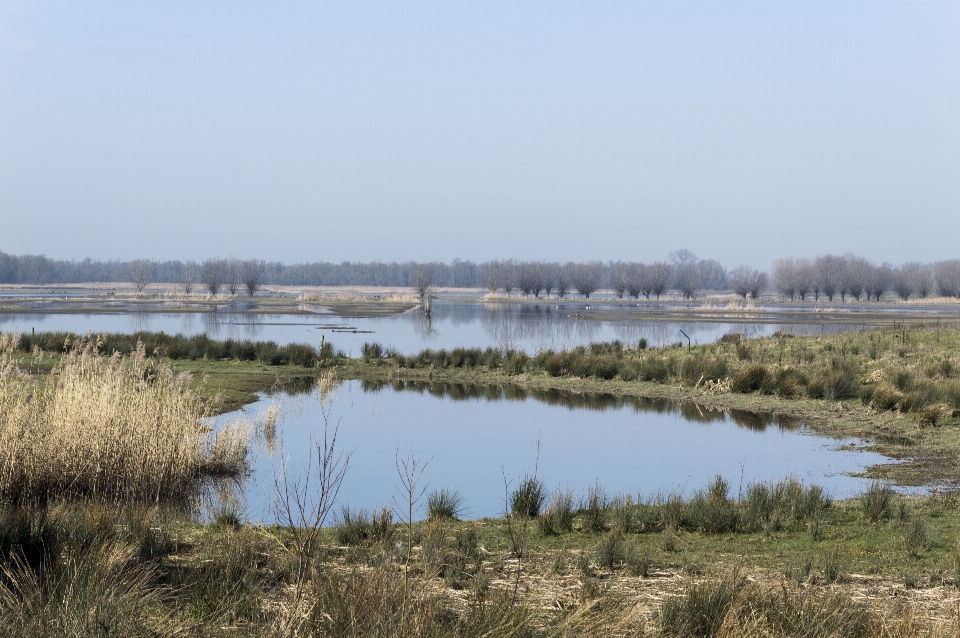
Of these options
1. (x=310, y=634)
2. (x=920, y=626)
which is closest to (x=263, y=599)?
(x=310, y=634)

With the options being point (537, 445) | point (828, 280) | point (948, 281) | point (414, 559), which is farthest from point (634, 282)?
point (414, 559)

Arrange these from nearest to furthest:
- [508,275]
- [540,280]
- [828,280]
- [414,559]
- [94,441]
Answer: [414,559]
[94,441]
[540,280]
[828,280]
[508,275]

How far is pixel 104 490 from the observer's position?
9.91 m

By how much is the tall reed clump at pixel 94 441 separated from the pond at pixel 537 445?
44.6 inches

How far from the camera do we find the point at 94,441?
390 inches

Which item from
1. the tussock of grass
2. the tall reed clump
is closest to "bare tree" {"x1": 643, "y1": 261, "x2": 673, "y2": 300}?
the tussock of grass

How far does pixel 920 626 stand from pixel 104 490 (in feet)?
27.2

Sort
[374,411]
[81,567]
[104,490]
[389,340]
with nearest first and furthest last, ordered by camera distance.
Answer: [81,567] → [104,490] → [374,411] → [389,340]

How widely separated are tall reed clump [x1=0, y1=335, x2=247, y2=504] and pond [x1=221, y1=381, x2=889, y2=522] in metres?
1.13

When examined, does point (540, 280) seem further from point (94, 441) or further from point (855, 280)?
point (94, 441)

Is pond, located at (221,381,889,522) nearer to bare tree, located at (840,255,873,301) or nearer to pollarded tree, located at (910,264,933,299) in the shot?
bare tree, located at (840,255,873,301)

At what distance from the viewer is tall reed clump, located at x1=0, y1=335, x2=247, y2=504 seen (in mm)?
9305

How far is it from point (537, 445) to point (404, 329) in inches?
1505

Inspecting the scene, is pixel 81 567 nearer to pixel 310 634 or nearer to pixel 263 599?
pixel 263 599
